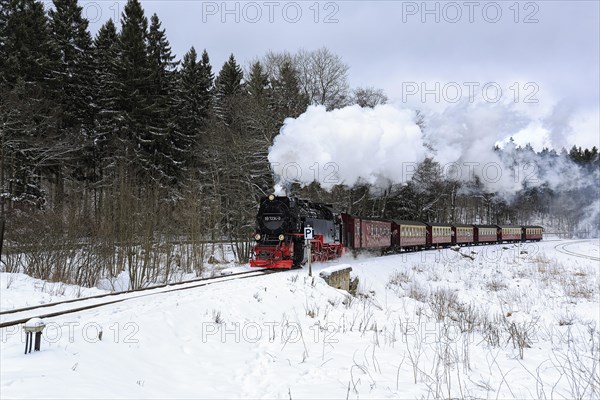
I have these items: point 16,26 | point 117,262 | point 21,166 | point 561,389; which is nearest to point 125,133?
point 21,166

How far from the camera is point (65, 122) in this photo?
91.4 feet

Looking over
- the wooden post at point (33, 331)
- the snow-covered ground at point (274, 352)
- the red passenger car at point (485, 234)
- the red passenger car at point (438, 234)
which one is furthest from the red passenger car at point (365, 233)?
the wooden post at point (33, 331)

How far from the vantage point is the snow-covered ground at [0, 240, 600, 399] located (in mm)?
4730

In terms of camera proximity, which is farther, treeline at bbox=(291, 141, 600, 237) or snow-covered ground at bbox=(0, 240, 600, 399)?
treeline at bbox=(291, 141, 600, 237)

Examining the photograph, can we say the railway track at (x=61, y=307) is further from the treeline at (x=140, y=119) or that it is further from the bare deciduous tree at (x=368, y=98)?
the bare deciduous tree at (x=368, y=98)

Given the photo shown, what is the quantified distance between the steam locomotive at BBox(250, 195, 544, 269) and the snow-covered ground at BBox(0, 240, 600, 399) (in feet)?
12.8

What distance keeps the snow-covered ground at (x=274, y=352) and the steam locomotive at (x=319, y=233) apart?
153 inches

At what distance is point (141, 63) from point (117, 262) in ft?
57.1

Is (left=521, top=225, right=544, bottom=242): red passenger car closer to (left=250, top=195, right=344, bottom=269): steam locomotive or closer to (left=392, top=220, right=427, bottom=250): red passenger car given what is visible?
→ (left=392, top=220, right=427, bottom=250): red passenger car

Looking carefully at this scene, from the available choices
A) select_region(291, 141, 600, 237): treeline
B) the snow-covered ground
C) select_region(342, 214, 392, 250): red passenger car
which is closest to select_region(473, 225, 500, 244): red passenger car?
select_region(291, 141, 600, 237): treeline

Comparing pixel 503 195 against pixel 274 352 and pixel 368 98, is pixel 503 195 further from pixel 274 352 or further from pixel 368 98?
pixel 274 352

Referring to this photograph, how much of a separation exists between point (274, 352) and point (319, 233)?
1186 centimetres

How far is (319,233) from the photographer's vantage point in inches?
720

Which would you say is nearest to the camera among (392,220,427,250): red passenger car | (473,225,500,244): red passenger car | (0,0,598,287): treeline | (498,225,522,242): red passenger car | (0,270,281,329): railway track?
(0,270,281,329): railway track
